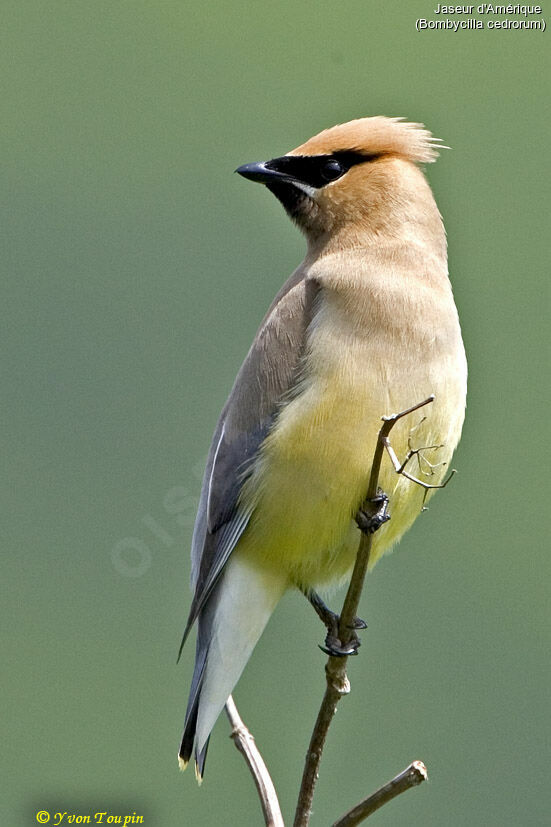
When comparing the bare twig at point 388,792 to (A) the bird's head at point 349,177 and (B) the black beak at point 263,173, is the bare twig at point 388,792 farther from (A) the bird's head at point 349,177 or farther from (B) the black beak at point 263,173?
(B) the black beak at point 263,173

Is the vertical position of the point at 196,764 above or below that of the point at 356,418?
below

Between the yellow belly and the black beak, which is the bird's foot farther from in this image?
the black beak

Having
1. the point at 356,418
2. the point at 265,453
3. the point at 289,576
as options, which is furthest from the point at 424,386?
the point at 289,576

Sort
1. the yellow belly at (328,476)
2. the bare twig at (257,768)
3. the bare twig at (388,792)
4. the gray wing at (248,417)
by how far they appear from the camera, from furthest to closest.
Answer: the gray wing at (248,417), the yellow belly at (328,476), the bare twig at (257,768), the bare twig at (388,792)

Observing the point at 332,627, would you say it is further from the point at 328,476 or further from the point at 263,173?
the point at 263,173

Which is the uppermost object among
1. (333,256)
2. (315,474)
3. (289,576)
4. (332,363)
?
(333,256)

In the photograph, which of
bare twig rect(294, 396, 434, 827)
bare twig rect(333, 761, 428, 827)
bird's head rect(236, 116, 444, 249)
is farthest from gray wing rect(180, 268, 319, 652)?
bare twig rect(333, 761, 428, 827)

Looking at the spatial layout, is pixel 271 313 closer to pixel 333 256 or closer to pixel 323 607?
pixel 333 256

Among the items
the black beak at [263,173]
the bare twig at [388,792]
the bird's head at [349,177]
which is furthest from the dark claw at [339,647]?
the black beak at [263,173]
